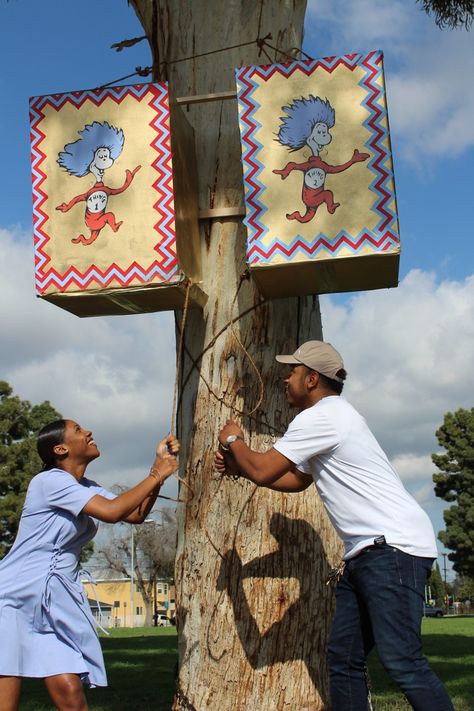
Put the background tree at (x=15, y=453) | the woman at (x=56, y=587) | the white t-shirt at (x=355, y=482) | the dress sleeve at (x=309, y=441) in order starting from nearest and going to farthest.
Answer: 1. the white t-shirt at (x=355, y=482)
2. the dress sleeve at (x=309, y=441)
3. the woman at (x=56, y=587)
4. the background tree at (x=15, y=453)

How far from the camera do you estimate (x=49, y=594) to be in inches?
148

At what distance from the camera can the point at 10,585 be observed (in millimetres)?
3812

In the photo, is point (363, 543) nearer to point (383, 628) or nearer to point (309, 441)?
point (383, 628)

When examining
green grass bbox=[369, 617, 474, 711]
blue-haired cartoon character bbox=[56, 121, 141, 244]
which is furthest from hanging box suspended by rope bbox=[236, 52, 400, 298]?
green grass bbox=[369, 617, 474, 711]

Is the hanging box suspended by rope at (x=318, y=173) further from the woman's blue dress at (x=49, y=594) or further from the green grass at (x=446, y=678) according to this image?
the green grass at (x=446, y=678)

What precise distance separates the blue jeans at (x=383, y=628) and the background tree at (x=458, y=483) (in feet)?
133

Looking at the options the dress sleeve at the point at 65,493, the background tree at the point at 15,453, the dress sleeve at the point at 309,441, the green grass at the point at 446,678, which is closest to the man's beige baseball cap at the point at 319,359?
the dress sleeve at the point at 309,441

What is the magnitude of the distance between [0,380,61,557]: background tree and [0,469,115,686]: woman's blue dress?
30.2m

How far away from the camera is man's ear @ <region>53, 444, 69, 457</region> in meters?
4.08

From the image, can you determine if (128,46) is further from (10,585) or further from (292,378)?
(10,585)

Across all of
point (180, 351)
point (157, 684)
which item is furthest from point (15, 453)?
point (180, 351)

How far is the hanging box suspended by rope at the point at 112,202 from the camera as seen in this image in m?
4.10

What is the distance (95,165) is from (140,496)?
1.65m

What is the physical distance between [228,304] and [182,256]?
18.0 inches
